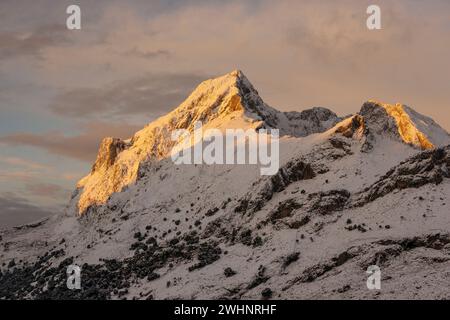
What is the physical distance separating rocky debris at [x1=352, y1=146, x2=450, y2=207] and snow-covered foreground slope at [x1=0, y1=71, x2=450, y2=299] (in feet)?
0.54

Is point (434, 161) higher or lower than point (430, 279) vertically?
higher

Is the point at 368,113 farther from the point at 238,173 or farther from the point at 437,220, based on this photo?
the point at 437,220

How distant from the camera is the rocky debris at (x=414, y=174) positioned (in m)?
80.8

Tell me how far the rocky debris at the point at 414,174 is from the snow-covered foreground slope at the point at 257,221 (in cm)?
16

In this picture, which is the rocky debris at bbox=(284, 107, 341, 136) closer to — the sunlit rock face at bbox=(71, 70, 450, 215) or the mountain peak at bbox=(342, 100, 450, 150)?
the sunlit rock face at bbox=(71, 70, 450, 215)

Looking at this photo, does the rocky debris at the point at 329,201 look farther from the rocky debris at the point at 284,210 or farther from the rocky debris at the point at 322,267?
the rocky debris at the point at 322,267

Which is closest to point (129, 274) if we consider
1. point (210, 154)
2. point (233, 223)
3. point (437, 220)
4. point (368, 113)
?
point (233, 223)

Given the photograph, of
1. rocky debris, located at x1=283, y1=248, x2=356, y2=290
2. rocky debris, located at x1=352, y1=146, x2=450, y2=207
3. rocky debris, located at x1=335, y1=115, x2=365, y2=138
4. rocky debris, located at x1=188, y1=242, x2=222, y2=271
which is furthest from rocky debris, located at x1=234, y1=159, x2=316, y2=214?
rocky debris, located at x1=283, y1=248, x2=356, y2=290

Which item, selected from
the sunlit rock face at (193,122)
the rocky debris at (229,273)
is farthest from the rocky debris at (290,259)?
the sunlit rock face at (193,122)

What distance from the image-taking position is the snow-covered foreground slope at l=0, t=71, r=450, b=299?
7181 centimetres

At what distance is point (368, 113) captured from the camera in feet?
355
